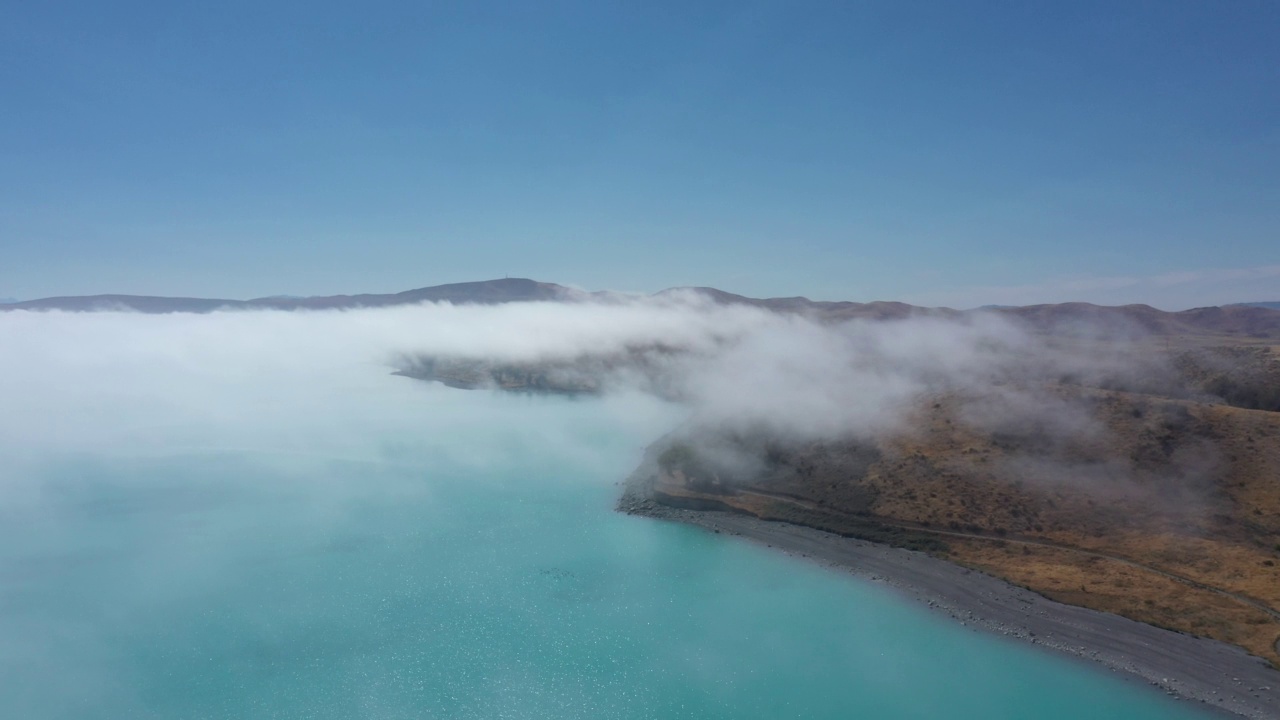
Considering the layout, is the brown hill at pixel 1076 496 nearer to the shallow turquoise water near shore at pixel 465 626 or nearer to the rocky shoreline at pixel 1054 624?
the rocky shoreline at pixel 1054 624

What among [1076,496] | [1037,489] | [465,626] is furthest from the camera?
[1037,489]

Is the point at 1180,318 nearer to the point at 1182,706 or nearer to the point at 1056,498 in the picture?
the point at 1056,498

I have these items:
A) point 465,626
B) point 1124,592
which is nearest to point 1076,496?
point 1124,592

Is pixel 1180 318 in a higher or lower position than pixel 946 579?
higher

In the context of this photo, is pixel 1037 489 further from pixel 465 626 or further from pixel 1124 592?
pixel 465 626

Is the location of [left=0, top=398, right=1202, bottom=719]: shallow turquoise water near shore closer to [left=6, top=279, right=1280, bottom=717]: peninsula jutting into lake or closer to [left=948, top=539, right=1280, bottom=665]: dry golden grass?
[left=6, top=279, right=1280, bottom=717]: peninsula jutting into lake

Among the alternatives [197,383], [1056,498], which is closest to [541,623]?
[1056,498]

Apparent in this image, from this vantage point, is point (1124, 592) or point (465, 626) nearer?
point (465, 626)

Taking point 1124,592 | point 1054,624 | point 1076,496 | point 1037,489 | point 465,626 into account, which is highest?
point 1037,489
